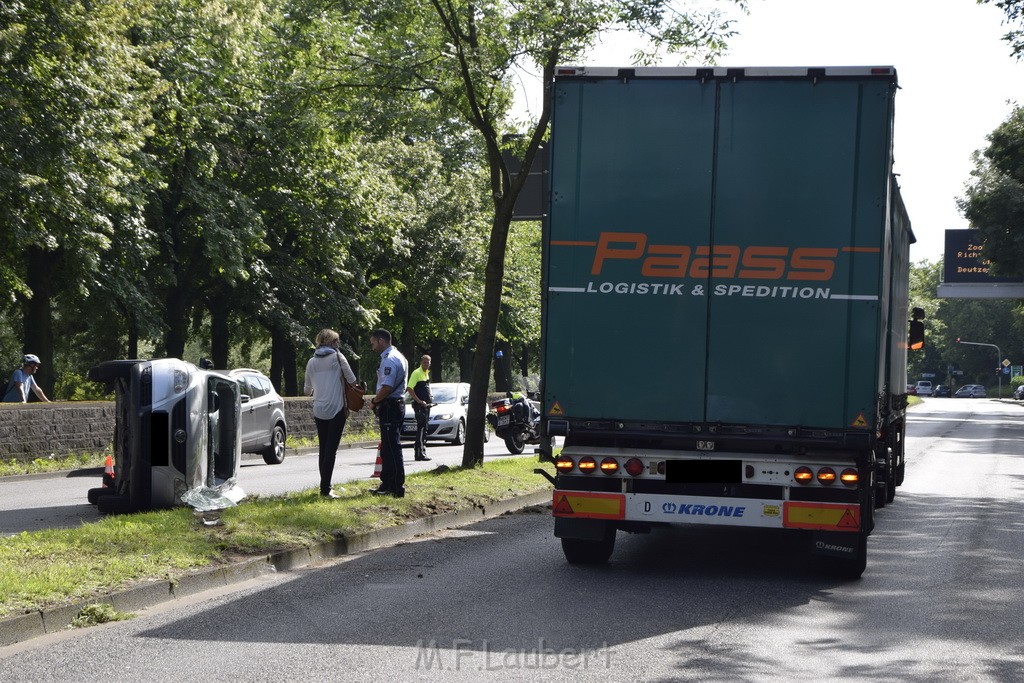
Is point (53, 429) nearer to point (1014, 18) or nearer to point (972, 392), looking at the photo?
point (1014, 18)

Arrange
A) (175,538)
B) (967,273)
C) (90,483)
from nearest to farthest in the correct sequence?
(175,538), (90,483), (967,273)

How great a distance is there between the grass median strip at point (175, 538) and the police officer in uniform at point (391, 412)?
11.1 inches

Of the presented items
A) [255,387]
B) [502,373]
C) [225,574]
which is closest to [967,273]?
[502,373]

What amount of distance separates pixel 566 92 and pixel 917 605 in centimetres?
425

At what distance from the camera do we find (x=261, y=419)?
2288 centimetres

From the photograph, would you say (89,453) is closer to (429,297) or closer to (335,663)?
(335,663)

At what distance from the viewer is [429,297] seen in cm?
4216

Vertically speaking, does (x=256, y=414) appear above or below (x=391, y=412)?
below

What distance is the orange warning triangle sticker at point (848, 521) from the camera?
8.84m

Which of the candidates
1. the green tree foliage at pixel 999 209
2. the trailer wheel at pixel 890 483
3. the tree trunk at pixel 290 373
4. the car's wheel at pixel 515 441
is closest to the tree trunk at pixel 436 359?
the tree trunk at pixel 290 373

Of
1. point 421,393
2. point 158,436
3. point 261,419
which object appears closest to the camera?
point 158,436

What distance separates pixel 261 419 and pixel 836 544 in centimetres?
1531

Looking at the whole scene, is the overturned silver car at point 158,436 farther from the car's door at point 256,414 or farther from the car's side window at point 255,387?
the car's side window at point 255,387

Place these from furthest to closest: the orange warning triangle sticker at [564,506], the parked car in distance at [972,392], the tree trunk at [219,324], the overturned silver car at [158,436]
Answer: the parked car in distance at [972,392] < the tree trunk at [219,324] < the overturned silver car at [158,436] < the orange warning triangle sticker at [564,506]
